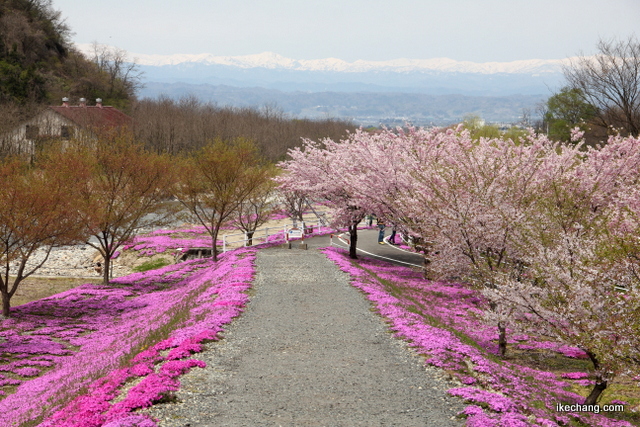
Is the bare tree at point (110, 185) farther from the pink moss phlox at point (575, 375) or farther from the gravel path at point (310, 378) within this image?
the pink moss phlox at point (575, 375)

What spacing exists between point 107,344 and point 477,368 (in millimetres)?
13600

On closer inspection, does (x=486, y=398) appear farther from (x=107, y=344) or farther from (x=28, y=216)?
(x=28, y=216)

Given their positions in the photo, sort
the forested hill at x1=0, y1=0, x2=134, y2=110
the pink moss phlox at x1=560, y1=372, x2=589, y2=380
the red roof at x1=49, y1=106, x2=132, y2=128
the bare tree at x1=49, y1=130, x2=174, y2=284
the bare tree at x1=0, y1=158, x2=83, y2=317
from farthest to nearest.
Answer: the forested hill at x1=0, y1=0, x2=134, y2=110, the red roof at x1=49, y1=106, x2=132, y2=128, the bare tree at x1=49, y1=130, x2=174, y2=284, the bare tree at x1=0, y1=158, x2=83, y2=317, the pink moss phlox at x1=560, y1=372, x2=589, y2=380

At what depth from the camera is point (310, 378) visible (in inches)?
547

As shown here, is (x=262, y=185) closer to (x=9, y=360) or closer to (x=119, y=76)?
(x=9, y=360)

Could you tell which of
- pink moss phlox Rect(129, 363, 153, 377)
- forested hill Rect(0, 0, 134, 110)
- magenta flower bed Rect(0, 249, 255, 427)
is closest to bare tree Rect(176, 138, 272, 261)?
magenta flower bed Rect(0, 249, 255, 427)

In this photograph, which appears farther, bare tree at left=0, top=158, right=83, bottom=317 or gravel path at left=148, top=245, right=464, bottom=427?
bare tree at left=0, top=158, right=83, bottom=317

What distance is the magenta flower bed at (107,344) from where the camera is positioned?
41.2 ft

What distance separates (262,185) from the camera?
4716 cm

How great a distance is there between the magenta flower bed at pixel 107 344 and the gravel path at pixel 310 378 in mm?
692

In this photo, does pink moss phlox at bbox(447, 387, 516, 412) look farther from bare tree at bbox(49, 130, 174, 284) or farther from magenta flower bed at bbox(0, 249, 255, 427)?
bare tree at bbox(49, 130, 174, 284)

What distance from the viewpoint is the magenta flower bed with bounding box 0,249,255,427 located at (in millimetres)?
12555

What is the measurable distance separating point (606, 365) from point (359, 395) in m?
5.89

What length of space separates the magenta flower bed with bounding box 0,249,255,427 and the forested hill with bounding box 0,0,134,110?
53475mm
